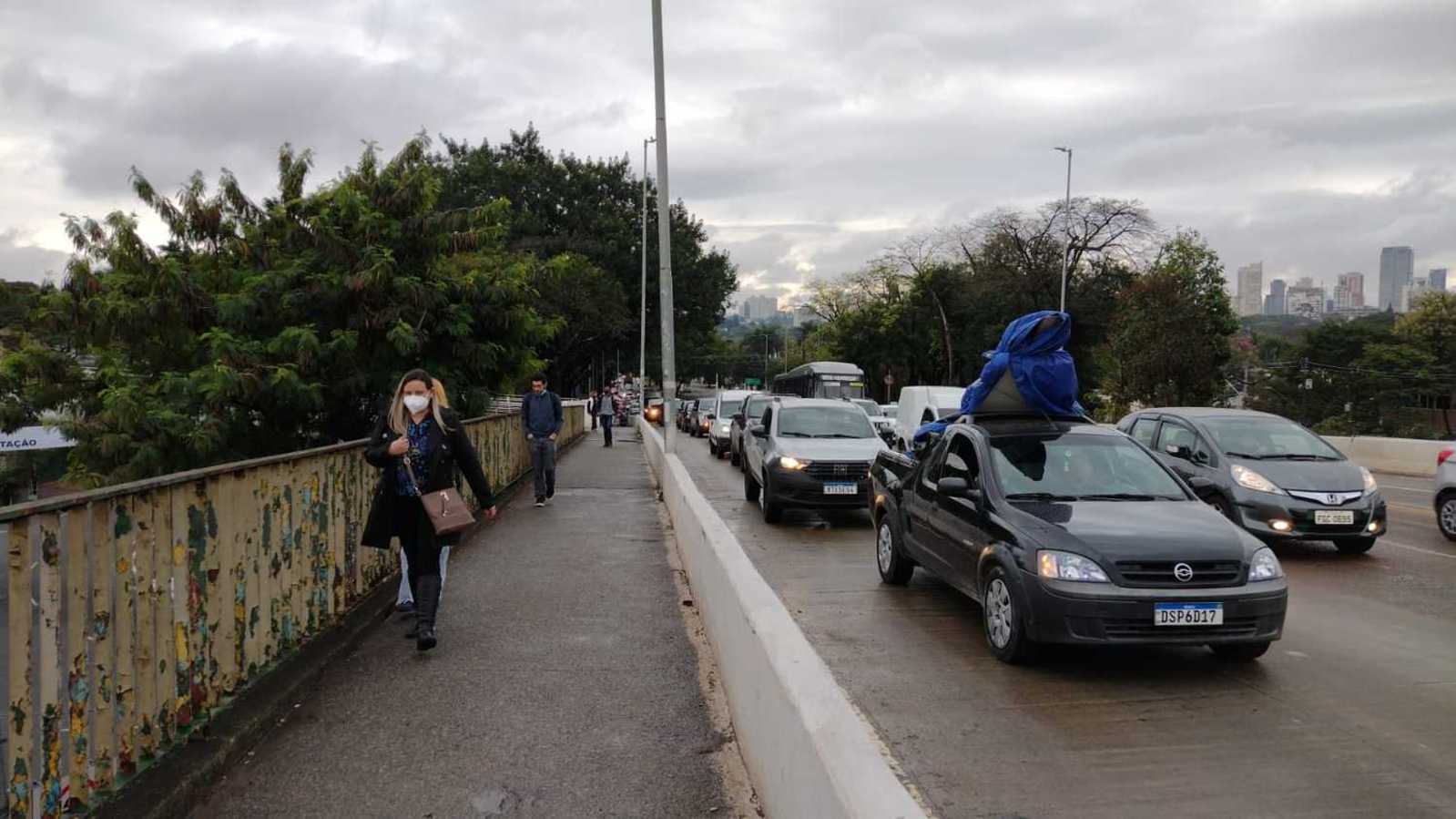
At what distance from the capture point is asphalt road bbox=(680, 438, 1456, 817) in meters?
4.03

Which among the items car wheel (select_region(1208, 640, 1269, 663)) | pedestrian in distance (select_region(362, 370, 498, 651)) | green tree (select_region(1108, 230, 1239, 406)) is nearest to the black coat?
pedestrian in distance (select_region(362, 370, 498, 651))

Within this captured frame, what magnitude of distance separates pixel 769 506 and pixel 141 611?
9052 millimetres

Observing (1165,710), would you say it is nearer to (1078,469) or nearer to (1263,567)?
(1263,567)

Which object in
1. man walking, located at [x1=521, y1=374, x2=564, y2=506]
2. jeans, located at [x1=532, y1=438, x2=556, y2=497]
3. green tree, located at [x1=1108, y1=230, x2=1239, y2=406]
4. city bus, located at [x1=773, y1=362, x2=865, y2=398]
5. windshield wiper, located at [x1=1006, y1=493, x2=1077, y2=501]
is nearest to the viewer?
windshield wiper, located at [x1=1006, y1=493, x2=1077, y2=501]

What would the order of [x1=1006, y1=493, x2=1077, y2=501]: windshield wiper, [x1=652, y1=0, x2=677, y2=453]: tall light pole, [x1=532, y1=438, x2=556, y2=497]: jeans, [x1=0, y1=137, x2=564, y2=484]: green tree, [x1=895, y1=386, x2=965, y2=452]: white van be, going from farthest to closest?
[x1=895, y1=386, x2=965, y2=452]: white van
[x1=652, y1=0, x2=677, y2=453]: tall light pole
[x1=532, y1=438, x2=556, y2=497]: jeans
[x1=0, y1=137, x2=564, y2=484]: green tree
[x1=1006, y1=493, x2=1077, y2=501]: windshield wiper

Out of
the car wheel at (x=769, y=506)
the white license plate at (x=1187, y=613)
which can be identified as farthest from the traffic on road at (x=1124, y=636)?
the car wheel at (x=769, y=506)

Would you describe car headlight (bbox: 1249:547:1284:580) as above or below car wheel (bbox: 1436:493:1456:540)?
above

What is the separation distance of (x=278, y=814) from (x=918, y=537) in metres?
4.94

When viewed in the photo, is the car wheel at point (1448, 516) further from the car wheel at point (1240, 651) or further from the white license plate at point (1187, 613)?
the white license plate at point (1187, 613)

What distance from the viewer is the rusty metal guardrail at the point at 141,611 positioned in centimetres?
320

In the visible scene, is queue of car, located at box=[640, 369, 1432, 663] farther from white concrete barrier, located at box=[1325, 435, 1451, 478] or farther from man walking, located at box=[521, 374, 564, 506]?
white concrete barrier, located at box=[1325, 435, 1451, 478]

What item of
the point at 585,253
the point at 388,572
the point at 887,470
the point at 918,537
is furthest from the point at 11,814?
the point at 585,253

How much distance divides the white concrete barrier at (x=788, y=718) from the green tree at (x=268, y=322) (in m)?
5.76

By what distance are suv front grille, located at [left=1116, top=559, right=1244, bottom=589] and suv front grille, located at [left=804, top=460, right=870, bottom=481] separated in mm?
6786
